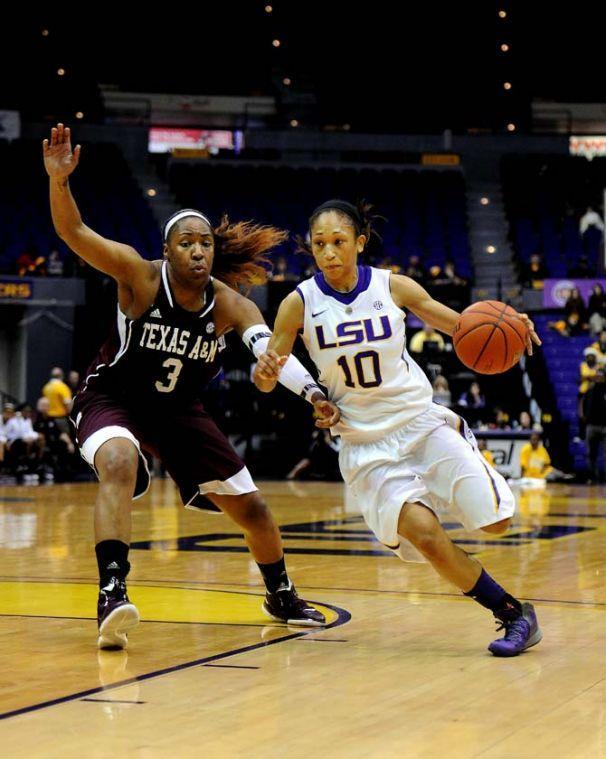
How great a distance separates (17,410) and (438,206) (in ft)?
39.7

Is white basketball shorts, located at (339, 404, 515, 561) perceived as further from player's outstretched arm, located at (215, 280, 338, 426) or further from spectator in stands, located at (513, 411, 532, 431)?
spectator in stands, located at (513, 411, 532, 431)

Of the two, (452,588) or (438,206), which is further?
(438,206)

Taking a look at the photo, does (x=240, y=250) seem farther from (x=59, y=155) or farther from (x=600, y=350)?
(x=600, y=350)

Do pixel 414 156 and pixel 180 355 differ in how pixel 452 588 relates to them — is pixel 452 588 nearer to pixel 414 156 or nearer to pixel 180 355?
pixel 180 355

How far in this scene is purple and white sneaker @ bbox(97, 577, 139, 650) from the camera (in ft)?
15.6

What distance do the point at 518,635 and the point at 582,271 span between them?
63.4 ft

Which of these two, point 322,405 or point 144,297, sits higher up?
point 144,297

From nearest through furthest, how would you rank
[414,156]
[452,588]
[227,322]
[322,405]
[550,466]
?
[322,405]
[227,322]
[452,588]
[550,466]
[414,156]

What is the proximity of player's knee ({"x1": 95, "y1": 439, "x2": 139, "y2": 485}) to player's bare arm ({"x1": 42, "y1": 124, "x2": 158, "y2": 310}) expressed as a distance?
655mm

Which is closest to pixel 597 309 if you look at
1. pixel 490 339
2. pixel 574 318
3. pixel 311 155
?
pixel 574 318

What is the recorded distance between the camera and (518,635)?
4.83 m

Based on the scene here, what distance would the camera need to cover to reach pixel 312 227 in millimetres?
5387

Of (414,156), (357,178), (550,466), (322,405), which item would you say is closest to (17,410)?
(550,466)

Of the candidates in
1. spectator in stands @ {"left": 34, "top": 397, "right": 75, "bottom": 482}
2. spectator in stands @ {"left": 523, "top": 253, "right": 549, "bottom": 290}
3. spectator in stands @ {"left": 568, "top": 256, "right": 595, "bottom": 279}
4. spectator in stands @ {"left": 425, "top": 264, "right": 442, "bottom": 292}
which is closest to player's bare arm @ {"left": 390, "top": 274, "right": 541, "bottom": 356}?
spectator in stands @ {"left": 34, "top": 397, "right": 75, "bottom": 482}
